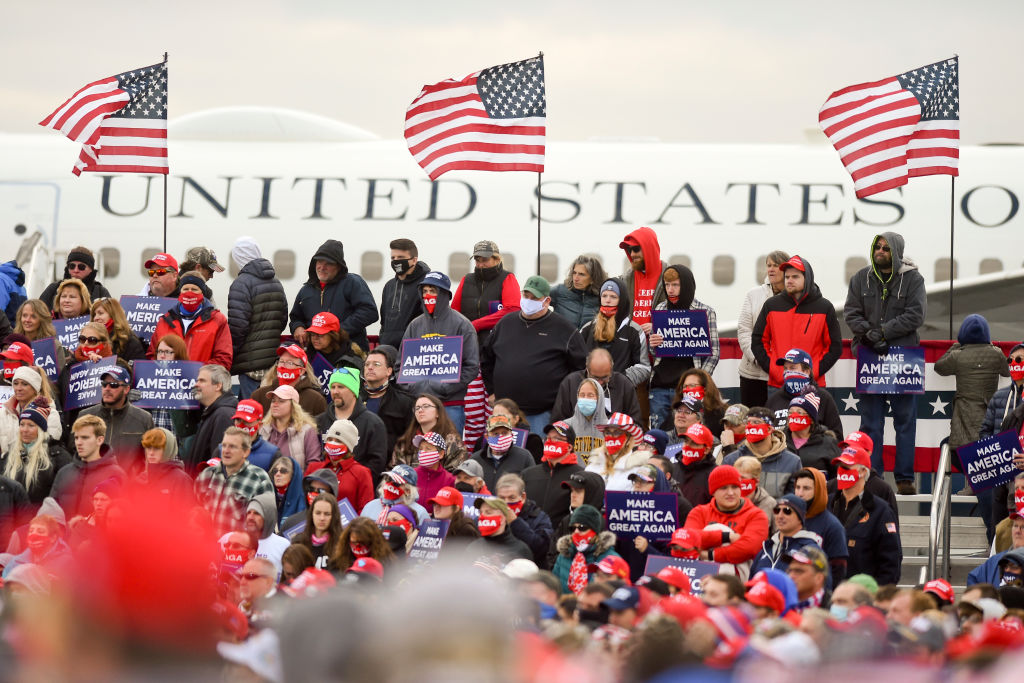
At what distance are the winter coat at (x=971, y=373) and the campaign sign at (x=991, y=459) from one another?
1.20 meters

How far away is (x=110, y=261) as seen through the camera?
1872cm

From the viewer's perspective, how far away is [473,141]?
1415cm

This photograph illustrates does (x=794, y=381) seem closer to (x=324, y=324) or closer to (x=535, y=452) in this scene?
(x=535, y=452)

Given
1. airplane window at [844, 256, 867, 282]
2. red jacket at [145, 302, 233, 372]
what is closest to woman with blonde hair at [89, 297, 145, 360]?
red jacket at [145, 302, 233, 372]

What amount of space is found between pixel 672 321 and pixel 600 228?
20.6 ft

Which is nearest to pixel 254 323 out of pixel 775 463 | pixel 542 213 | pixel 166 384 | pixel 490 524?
pixel 166 384

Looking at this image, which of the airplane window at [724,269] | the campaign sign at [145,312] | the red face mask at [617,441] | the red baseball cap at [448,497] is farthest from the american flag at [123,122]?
the airplane window at [724,269]

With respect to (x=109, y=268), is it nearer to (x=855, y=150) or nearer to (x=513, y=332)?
(x=513, y=332)

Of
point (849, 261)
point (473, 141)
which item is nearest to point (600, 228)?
point (849, 261)

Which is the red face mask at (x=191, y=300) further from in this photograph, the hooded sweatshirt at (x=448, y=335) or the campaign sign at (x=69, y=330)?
the hooded sweatshirt at (x=448, y=335)

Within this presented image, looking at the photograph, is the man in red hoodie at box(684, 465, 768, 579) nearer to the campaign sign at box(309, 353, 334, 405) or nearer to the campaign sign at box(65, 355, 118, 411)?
the campaign sign at box(309, 353, 334, 405)

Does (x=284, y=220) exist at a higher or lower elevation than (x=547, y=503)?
higher

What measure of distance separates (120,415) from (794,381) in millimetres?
5056

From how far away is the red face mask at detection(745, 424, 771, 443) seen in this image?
1051 cm
